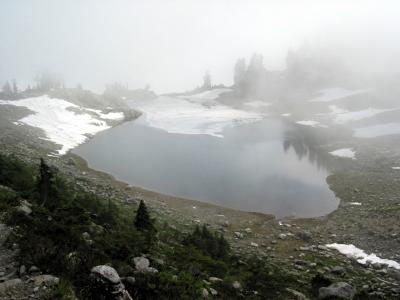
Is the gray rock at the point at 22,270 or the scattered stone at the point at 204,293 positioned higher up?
the gray rock at the point at 22,270

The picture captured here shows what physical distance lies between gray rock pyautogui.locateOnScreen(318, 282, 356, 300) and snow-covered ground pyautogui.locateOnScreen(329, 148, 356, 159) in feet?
148

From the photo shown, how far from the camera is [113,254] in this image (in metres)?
13.5

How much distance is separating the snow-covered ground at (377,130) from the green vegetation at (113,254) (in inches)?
2534

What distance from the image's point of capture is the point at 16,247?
11281 millimetres

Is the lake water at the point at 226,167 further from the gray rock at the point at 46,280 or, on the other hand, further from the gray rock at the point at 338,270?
the gray rock at the point at 46,280

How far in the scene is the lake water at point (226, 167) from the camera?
41.3 metres

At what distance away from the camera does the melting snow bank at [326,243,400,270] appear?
24.7 m

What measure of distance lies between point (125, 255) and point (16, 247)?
3990 millimetres

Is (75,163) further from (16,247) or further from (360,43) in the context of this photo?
(360,43)

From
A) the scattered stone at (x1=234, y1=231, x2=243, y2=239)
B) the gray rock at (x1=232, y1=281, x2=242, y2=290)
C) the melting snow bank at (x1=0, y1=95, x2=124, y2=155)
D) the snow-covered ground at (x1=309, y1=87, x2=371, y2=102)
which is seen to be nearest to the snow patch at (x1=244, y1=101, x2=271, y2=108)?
the snow-covered ground at (x1=309, y1=87, x2=371, y2=102)

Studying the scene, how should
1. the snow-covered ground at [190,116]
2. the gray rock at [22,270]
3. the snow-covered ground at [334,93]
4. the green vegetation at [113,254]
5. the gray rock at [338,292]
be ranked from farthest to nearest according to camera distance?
the snow-covered ground at [334,93]
the snow-covered ground at [190,116]
the gray rock at [338,292]
the green vegetation at [113,254]
the gray rock at [22,270]

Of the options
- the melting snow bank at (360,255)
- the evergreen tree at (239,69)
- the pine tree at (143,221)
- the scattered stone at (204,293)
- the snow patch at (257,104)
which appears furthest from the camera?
the evergreen tree at (239,69)

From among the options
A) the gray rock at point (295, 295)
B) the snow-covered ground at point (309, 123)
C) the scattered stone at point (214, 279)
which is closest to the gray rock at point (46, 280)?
the scattered stone at point (214, 279)

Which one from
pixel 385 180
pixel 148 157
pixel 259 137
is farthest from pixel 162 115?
pixel 385 180
